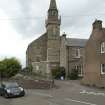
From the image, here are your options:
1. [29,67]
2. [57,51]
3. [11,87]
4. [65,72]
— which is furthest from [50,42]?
[11,87]

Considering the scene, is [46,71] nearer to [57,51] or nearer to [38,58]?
[57,51]

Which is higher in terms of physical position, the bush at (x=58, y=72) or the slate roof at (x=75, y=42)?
the slate roof at (x=75, y=42)

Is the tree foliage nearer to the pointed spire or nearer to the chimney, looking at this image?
the pointed spire

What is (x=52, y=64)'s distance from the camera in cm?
6700

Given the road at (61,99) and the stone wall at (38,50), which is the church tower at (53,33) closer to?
the stone wall at (38,50)

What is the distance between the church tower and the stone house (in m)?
26.7

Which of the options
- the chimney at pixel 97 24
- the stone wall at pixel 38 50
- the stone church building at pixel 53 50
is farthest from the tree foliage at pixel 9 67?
the chimney at pixel 97 24

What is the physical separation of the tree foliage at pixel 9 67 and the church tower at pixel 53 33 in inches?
325

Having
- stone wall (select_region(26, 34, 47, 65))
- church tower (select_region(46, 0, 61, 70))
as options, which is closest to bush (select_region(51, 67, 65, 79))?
church tower (select_region(46, 0, 61, 70))

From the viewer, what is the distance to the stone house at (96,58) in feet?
126

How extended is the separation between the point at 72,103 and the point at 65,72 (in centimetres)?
3621

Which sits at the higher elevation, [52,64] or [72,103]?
[52,64]

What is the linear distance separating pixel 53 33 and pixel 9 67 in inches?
592

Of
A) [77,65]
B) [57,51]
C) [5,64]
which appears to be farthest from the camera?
[57,51]
